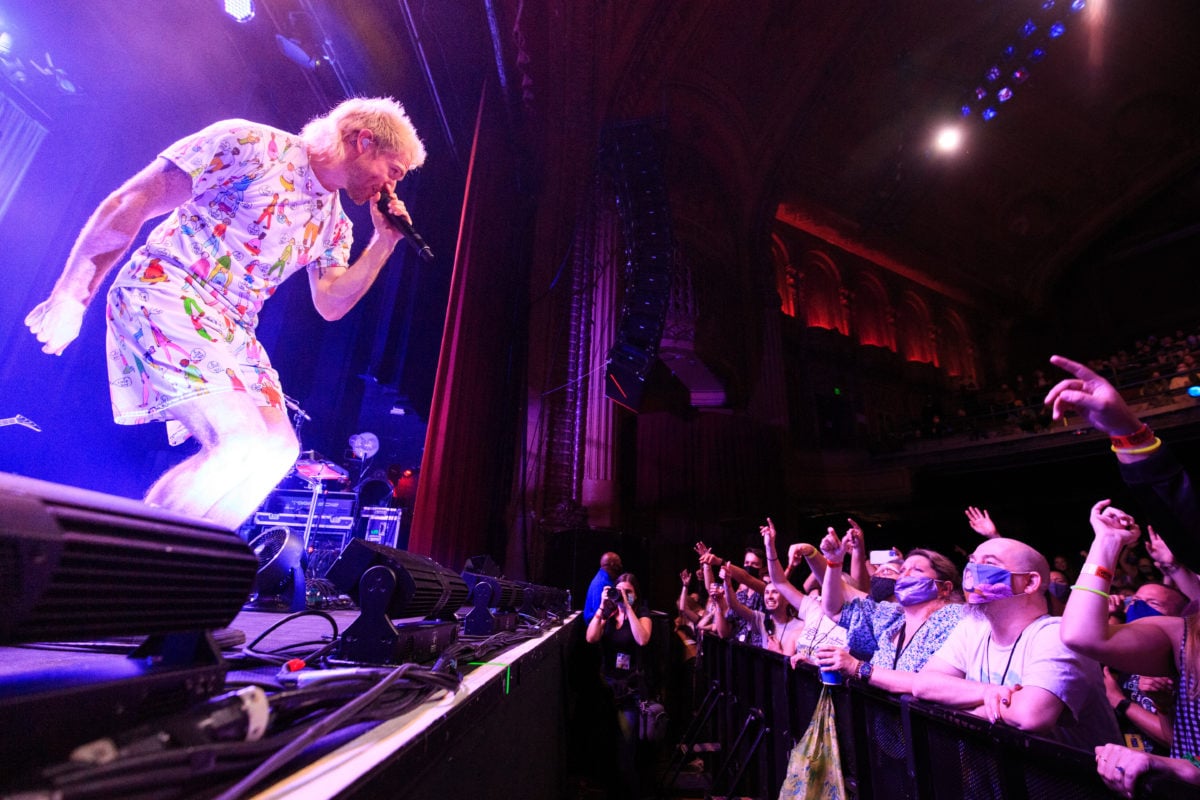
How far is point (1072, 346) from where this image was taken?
52.3 ft

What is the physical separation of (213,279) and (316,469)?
3.61 meters

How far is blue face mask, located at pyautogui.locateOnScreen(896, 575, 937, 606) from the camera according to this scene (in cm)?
260

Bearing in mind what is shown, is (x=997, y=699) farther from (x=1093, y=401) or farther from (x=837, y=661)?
(x=1093, y=401)

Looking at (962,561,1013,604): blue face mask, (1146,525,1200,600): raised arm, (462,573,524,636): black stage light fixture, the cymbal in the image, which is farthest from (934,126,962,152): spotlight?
(462,573,524,636): black stage light fixture

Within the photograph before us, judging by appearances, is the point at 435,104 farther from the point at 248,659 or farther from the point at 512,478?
the point at 248,659

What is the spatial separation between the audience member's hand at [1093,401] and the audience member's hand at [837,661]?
1.13 meters

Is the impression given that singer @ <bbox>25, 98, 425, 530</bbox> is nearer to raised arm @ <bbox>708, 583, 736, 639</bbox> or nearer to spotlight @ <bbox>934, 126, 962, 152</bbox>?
raised arm @ <bbox>708, 583, 736, 639</bbox>

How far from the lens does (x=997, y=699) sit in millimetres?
1831

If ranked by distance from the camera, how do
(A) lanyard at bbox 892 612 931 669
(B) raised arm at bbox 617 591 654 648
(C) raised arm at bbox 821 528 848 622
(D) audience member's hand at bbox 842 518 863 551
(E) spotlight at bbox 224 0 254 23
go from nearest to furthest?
1. (A) lanyard at bbox 892 612 931 669
2. (C) raised arm at bbox 821 528 848 622
3. (D) audience member's hand at bbox 842 518 863 551
4. (B) raised arm at bbox 617 591 654 648
5. (E) spotlight at bbox 224 0 254 23

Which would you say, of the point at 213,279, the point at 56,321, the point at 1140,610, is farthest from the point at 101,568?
the point at 1140,610

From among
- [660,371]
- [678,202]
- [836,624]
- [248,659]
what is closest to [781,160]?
[678,202]

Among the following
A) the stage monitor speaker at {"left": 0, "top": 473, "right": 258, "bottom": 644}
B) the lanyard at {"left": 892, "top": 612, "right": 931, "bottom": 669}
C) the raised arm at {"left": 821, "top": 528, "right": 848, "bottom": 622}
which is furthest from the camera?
the raised arm at {"left": 821, "top": 528, "right": 848, "bottom": 622}

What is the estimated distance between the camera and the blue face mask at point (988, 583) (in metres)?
1.97

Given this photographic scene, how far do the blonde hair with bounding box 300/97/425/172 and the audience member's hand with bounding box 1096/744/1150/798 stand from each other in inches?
98.4
